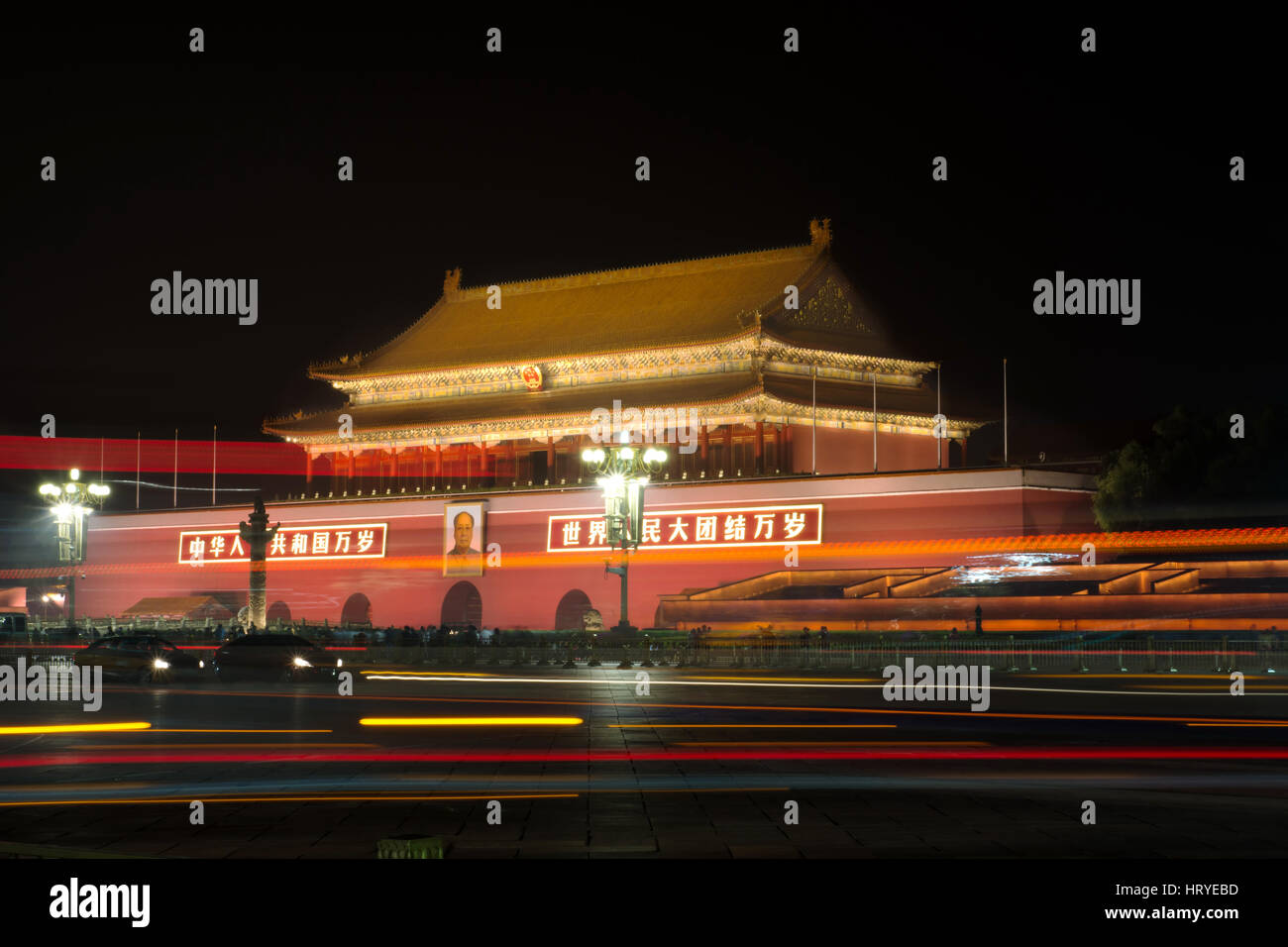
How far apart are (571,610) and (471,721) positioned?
1377 inches

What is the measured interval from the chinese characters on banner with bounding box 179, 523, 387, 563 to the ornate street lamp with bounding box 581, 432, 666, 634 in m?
19.6

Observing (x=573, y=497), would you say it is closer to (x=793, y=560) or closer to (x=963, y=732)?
(x=793, y=560)

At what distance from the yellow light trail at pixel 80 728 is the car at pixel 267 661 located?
41.6 ft

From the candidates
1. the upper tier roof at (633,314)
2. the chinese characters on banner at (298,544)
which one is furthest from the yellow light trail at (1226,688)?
the chinese characters on banner at (298,544)

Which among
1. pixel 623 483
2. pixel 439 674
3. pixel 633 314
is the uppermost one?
pixel 633 314

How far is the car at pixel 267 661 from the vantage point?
3441 cm

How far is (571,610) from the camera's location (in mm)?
56938

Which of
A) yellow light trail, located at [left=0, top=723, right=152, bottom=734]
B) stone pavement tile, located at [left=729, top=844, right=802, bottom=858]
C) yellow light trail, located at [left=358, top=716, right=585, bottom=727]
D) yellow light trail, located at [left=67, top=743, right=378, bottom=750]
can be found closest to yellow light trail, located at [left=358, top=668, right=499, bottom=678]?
yellow light trail, located at [left=358, top=716, right=585, bottom=727]

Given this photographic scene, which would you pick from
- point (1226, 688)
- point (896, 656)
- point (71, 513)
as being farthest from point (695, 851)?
point (71, 513)

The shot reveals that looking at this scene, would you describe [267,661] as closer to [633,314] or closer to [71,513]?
[71,513]

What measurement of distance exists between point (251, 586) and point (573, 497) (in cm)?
1173

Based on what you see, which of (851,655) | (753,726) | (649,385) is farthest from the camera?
(649,385)

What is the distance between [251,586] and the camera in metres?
52.4
